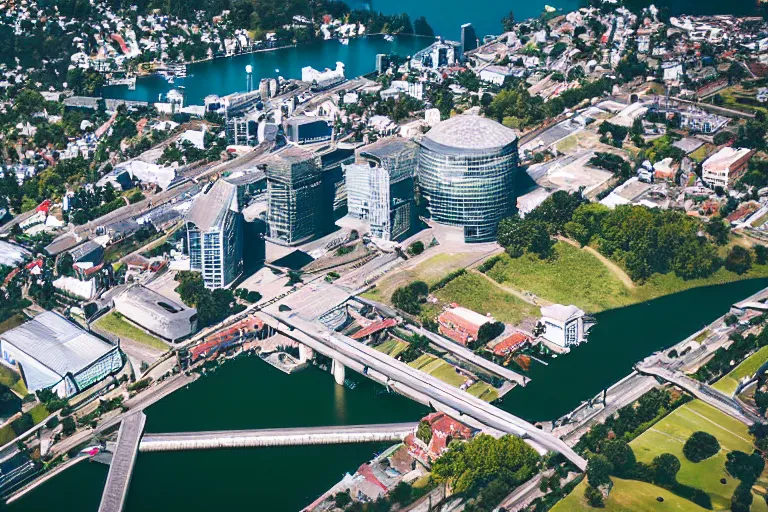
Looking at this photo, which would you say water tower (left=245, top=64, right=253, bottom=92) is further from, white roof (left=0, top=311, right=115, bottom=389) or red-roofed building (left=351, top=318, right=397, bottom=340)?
red-roofed building (left=351, top=318, right=397, bottom=340)

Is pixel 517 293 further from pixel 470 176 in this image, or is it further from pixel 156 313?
pixel 156 313

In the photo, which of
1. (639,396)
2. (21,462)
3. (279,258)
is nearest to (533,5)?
(279,258)

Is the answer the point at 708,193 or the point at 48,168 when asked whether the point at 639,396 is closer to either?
the point at 708,193

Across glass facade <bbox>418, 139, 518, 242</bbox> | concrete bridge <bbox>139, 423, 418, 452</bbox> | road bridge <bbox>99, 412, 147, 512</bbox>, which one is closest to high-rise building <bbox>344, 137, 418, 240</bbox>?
glass facade <bbox>418, 139, 518, 242</bbox>

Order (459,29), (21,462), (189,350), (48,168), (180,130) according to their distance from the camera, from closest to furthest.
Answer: (21,462) → (189,350) → (48,168) → (180,130) → (459,29)

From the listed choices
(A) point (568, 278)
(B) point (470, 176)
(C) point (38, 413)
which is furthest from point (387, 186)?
(C) point (38, 413)

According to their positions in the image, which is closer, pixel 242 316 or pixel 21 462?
pixel 21 462
